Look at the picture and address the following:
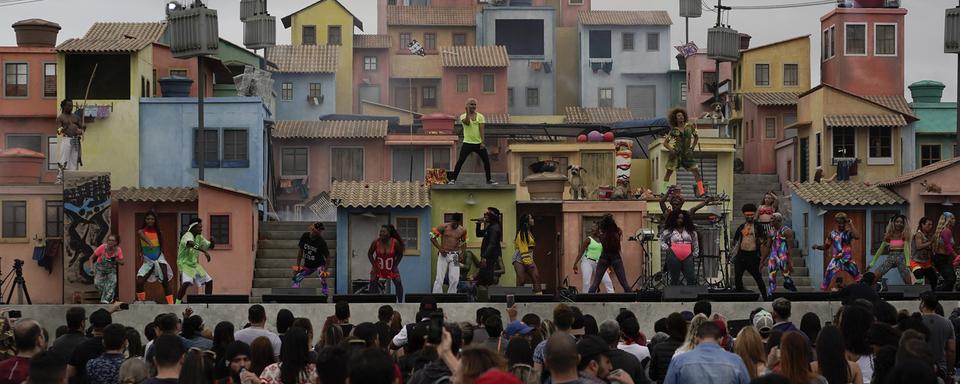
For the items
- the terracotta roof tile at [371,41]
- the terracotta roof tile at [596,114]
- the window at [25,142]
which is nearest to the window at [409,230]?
the window at [25,142]

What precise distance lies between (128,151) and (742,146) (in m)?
26.6

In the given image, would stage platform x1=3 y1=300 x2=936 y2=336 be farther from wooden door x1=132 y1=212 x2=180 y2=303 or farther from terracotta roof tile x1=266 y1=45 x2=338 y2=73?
terracotta roof tile x1=266 y1=45 x2=338 y2=73

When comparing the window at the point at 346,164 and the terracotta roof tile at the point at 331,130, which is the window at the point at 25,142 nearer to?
the terracotta roof tile at the point at 331,130

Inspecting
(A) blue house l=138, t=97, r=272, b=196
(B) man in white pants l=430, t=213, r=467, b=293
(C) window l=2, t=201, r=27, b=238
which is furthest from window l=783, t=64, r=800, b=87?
(B) man in white pants l=430, t=213, r=467, b=293

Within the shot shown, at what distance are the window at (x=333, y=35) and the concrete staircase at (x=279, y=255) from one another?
1591 inches

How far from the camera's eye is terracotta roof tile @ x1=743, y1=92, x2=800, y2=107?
62.8 metres

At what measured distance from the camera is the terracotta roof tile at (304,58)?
77062 millimetres

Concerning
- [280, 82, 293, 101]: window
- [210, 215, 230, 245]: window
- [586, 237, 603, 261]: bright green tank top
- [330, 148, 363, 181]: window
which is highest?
[280, 82, 293, 101]: window

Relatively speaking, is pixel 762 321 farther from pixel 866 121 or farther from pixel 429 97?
pixel 429 97

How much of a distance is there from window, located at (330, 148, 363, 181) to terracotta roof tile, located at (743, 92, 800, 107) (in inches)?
542

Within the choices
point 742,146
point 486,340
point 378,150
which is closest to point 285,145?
point 378,150

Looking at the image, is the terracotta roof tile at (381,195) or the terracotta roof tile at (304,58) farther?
the terracotta roof tile at (304,58)

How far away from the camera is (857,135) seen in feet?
173

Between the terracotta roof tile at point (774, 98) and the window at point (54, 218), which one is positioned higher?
the terracotta roof tile at point (774, 98)
